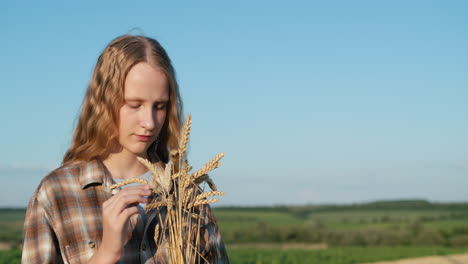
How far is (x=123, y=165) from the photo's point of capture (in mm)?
2775

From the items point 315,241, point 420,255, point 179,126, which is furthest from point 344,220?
point 179,126

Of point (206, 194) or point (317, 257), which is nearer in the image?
point (206, 194)

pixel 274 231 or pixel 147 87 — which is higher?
pixel 147 87

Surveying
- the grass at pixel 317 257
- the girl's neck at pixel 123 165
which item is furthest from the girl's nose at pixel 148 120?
the grass at pixel 317 257

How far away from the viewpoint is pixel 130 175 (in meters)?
2.78

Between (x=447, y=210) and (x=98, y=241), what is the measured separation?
34392mm

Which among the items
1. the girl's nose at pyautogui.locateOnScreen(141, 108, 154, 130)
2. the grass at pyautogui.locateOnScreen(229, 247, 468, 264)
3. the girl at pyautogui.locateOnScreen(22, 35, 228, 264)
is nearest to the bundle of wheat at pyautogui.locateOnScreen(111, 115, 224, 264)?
the girl at pyautogui.locateOnScreen(22, 35, 228, 264)

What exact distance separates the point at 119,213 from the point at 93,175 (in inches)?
22.3

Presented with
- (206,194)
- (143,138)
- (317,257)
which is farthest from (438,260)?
(206,194)

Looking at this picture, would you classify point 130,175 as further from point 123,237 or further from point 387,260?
point 387,260

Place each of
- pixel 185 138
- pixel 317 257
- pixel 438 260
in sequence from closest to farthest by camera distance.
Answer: pixel 185 138 < pixel 317 257 < pixel 438 260

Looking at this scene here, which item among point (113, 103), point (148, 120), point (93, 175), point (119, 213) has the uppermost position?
point (113, 103)

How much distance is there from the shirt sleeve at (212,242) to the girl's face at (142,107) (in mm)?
465

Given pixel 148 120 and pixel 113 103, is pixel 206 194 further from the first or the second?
pixel 113 103
